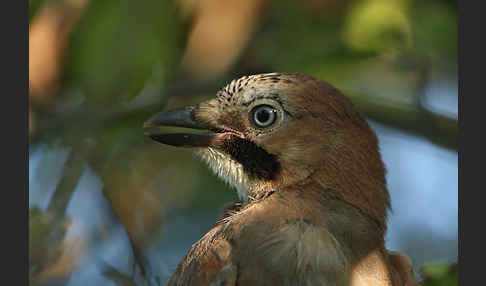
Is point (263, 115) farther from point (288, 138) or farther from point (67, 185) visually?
point (67, 185)

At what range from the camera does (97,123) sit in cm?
516

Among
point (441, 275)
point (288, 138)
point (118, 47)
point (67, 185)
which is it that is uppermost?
point (118, 47)

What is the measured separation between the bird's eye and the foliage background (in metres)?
1.00

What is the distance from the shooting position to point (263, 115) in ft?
13.9

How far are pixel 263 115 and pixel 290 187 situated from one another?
0.44 meters

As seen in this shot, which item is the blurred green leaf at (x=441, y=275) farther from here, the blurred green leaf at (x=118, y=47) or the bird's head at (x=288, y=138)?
the blurred green leaf at (x=118, y=47)

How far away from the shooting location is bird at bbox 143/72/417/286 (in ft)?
11.8

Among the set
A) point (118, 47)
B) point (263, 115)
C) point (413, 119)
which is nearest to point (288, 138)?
point (263, 115)

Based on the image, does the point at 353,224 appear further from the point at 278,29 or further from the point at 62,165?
the point at 278,29

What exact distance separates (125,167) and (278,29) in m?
1.71

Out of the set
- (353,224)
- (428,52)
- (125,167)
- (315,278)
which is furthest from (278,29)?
(315,278)

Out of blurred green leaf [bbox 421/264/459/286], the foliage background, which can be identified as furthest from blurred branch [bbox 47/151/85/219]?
blurred green leaf [bbox 421/264/459/286]

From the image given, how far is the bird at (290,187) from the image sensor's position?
142 inches

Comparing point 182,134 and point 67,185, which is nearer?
point 182,134
